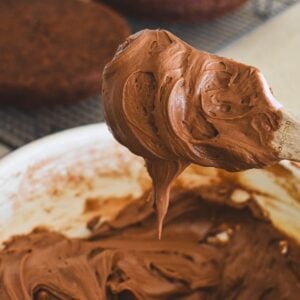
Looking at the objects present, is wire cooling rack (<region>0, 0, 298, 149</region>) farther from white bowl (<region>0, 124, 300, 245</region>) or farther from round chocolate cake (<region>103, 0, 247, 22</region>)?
white bowl (<region>0, 124, 300, 245</region>)

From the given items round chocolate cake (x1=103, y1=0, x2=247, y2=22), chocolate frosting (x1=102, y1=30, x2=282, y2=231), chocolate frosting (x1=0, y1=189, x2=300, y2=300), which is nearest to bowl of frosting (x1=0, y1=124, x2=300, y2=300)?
chocolate frosting (x1=0, y1=189, x2=300, y2=300)

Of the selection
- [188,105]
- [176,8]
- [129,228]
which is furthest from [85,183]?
[176,8]

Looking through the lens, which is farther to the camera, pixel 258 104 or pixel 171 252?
pixel 171 252

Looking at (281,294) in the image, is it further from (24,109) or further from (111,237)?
(24,109)

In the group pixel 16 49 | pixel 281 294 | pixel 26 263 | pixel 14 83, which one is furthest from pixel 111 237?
pixel 16 49

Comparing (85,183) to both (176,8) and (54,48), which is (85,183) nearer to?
(54,48)
